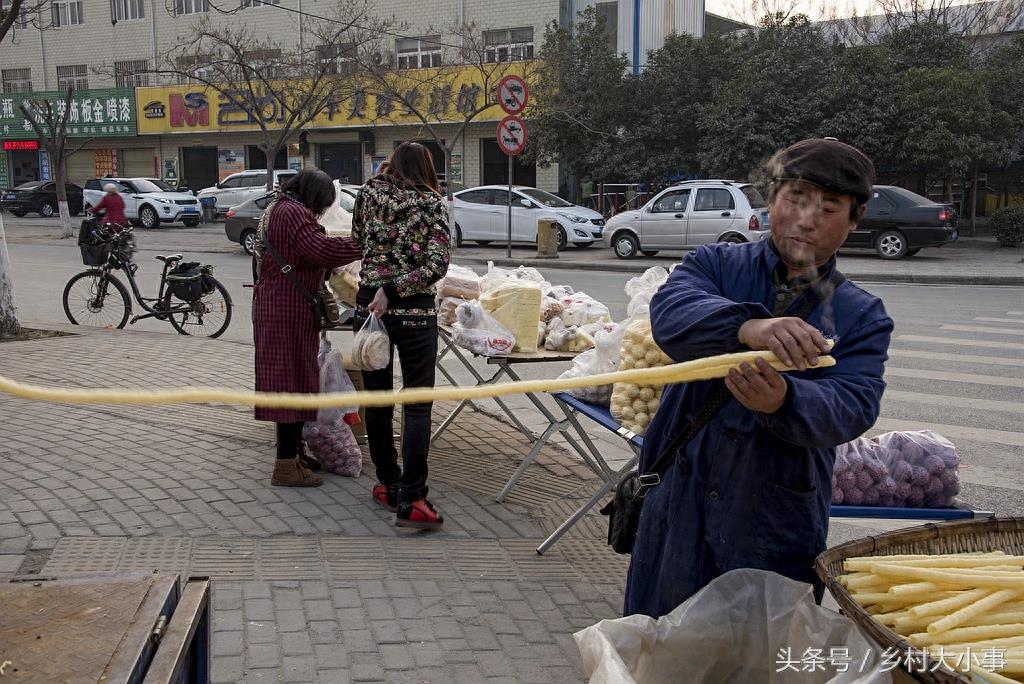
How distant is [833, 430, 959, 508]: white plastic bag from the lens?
325 centimetres

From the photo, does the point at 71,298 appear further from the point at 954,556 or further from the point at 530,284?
the point at 954,556

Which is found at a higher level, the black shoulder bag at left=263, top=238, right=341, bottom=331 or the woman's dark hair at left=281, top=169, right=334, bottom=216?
the woman's dark hair at left=281, top=169, right=334, bottom=216

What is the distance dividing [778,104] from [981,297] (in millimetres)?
9435

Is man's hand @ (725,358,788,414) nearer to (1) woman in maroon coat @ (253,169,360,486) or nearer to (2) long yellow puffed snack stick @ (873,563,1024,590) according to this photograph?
(2) long yellow puffed snack stick @ (873,563,1024,590)

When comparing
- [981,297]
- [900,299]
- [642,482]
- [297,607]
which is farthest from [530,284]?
[981,297]

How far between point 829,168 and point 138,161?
38.4 metres

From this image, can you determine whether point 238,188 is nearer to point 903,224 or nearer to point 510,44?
point 510,44

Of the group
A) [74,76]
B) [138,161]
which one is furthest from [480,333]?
[74,76]

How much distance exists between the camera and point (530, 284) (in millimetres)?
4984

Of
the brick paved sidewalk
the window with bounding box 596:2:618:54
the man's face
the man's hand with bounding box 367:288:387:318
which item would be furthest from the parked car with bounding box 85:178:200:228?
the man's face

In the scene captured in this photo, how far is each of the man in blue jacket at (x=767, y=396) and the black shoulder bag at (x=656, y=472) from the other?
1 centimetres

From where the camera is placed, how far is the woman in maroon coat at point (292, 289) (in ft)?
15.1

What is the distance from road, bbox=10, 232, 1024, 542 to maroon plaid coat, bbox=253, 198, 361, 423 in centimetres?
225

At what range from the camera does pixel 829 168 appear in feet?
6.39
